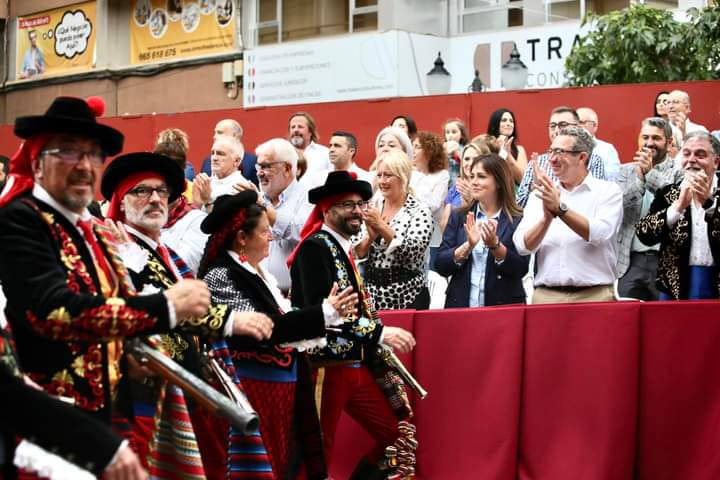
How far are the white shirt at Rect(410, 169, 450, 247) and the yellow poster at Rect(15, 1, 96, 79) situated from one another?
2244 centimetres

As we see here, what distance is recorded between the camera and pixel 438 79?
828 inches

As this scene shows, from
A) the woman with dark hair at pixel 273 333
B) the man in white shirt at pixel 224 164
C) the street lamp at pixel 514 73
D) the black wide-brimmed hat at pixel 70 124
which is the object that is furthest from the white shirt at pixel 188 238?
the street lamp at pixel 514 73

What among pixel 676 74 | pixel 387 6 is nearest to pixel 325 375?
pixel 676 74

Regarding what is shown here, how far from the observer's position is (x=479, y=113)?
13.1 m

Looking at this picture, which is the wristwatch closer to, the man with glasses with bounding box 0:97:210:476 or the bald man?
the bald man

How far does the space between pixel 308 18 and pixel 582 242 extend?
67.1 feet

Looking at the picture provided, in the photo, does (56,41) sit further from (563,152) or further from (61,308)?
(61,308)

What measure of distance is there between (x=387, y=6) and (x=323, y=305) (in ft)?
63.7

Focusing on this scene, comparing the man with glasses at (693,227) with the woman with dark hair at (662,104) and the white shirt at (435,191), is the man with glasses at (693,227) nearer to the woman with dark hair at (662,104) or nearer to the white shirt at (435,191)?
the white shirt at (435,191)

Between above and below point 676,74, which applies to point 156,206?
below

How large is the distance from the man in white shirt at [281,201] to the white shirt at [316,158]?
213 cm

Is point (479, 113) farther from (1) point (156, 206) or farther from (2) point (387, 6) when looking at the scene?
(2) point (387, 6)

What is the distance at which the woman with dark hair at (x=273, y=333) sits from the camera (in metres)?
6.05

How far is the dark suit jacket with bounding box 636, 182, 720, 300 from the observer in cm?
758
